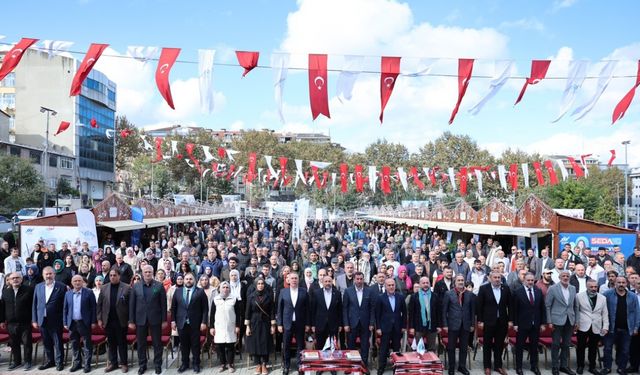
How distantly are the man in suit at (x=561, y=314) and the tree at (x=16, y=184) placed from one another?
27.9 metres

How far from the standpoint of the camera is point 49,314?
24.3 ft

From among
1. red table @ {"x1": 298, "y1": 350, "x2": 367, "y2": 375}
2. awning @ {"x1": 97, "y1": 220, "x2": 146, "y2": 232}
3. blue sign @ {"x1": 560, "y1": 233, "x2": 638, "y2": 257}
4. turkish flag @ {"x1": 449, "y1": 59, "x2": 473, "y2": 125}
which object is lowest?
red table @ {"x1": 298, "y1": 350, "x2": 367, "y2": 375}

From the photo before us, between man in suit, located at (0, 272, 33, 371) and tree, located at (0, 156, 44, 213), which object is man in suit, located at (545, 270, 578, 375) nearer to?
man in suit, located at (0, 272, 33, 371)

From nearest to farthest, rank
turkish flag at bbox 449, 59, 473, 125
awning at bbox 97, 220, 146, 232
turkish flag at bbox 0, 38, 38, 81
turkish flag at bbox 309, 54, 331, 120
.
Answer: turkish flag at bbox 0, 38, 38, 81 → turkish flag at bbox 309, 54, 331, 120 → turkish flag at bbox 449, 59, 473, 125 → awning at bbox 97, 220, 146, 232

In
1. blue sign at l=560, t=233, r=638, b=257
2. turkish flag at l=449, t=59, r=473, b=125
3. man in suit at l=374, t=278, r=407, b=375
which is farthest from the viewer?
blue sign at l=560, t=233, r=638, b=257

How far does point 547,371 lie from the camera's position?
7703mm

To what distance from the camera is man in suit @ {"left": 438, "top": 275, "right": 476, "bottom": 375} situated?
7273mm

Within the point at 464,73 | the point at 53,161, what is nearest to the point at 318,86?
the point at 464,73

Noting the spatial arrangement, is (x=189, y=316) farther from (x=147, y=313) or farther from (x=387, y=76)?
(x=387, y=76)

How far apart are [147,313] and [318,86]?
517 centimetres

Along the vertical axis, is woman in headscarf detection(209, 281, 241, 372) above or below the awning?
below

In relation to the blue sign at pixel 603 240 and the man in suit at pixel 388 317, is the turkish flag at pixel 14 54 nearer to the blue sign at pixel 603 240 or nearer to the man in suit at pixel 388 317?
the man in suit at pixel 388 317

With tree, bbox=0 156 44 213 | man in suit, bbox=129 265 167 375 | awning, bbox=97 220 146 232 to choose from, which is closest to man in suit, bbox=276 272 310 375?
man in suit, bbox=129 265 167 375

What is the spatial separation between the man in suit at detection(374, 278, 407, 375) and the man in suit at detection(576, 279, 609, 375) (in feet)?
8.30
